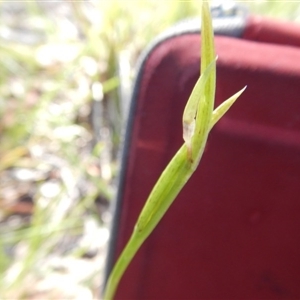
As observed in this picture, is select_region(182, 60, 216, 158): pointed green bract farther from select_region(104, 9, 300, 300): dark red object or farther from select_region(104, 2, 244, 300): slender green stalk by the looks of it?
select_region(104, 9, 300, 300): dark red object

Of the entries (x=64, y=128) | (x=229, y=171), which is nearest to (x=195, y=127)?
(x=229, y=171)

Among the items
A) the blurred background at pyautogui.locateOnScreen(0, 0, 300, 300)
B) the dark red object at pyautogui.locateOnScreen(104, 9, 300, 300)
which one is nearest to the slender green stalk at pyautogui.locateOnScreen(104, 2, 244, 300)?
the dark red object at pyautogui.locateOnScreen(104, 9, 300, 300)

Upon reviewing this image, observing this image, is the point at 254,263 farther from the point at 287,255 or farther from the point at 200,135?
the point at 200,135

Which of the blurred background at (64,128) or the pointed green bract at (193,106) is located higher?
the blurred background at (64,128)

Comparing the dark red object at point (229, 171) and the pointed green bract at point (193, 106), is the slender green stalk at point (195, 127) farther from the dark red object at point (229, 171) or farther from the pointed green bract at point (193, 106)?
the dark red object at point (229, 171)

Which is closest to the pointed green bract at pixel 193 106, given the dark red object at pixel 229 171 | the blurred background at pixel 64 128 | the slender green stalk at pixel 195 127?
the slender green stalk at pixel 195 127

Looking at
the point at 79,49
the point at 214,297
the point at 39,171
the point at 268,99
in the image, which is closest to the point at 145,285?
the point at 214,297
